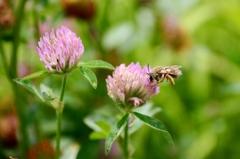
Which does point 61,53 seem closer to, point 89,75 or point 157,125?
point 89,75

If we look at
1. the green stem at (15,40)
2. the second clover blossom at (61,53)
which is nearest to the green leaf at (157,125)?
the second clover blossom at (61,53)

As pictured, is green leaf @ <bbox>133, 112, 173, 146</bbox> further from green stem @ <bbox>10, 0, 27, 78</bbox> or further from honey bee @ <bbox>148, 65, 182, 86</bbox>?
green stem @ <bbox>10, 0, 27, 78</bbox>

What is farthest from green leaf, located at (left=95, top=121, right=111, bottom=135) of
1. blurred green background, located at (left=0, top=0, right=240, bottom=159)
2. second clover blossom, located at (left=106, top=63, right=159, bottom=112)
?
blurred green background, located at (left=0, top=0, right=240, bottom=159)

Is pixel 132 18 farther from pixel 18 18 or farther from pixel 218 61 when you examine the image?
pixel 18 18

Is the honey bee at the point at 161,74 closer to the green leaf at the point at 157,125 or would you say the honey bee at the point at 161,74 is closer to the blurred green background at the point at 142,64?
the green leaf at the point at 157,125

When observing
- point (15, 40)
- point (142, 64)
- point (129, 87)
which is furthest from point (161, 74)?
point (142, 64)

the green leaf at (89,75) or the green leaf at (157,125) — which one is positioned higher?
the green leaf at (89,75)
